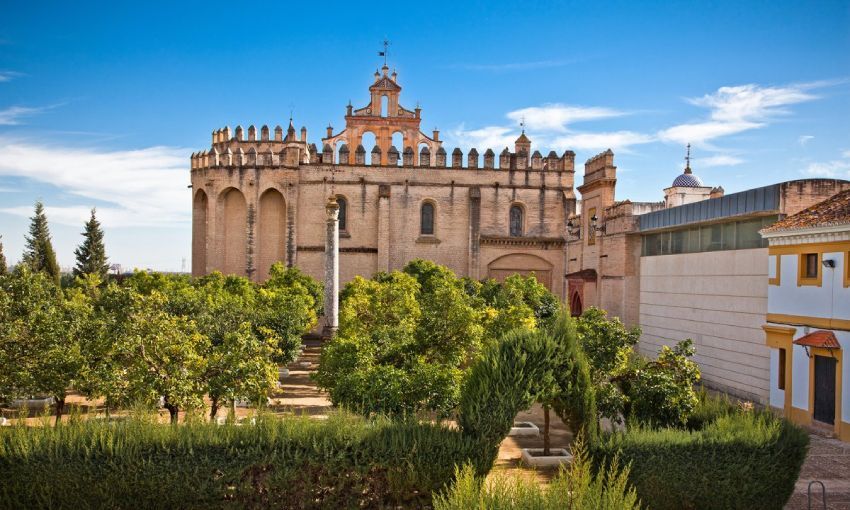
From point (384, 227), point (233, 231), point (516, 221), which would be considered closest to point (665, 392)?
point (384, 227)

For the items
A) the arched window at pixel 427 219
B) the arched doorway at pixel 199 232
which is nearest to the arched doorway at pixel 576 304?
the arched window at pixel 427 219

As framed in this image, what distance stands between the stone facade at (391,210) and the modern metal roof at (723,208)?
18.0 metres

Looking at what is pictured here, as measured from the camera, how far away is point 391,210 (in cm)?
4094

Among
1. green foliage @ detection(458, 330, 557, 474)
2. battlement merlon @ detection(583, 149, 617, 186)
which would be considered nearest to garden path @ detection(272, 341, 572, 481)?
green foliage @ detection(458, 330, 557, 474)

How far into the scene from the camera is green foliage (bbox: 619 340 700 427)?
12.0 m

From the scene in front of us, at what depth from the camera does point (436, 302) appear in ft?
51.9

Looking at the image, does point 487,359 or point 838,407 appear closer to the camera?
point 487,359

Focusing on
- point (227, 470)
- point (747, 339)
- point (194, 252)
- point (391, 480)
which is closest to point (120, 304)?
point (227, 470)

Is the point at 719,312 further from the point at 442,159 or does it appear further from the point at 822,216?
the point at 442,159

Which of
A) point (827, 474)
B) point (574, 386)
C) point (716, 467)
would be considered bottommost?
point (827, 474)

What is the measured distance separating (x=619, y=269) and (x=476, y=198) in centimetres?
1656

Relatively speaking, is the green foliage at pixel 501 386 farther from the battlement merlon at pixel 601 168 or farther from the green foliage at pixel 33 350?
the battlement merlon at pixel 601 168

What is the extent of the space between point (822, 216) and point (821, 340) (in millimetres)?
2878

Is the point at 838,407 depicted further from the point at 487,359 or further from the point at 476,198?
the point at 476,198
